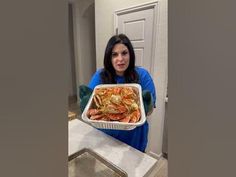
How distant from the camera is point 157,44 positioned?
171 centimetres

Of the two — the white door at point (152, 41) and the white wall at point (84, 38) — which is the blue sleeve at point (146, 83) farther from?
the white wall at point (84, 38)

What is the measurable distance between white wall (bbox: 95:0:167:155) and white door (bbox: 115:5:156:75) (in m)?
0.07

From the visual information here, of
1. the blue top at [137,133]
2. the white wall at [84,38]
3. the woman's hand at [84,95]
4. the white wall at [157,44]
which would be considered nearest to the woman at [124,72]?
the blue top at [137,133]

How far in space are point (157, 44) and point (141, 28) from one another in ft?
0.89

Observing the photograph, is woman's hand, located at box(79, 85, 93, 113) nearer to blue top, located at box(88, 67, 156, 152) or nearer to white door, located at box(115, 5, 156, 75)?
blue top, located at box(88, 67, 156, 152)

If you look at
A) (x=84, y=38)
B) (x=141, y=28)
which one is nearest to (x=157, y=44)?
(x=141, y=28)

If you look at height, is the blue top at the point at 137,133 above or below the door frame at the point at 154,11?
below

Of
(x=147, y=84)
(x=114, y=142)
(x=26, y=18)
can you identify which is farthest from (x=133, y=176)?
(x=147, y=84)

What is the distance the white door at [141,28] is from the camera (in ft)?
5.71

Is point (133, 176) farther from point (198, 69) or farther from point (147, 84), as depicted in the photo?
point (147, 84)

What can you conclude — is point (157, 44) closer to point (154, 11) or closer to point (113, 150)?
point (154, 11)

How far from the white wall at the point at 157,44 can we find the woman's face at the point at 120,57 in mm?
657

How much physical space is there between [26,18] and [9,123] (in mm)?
147

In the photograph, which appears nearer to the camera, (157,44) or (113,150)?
(113,150)
